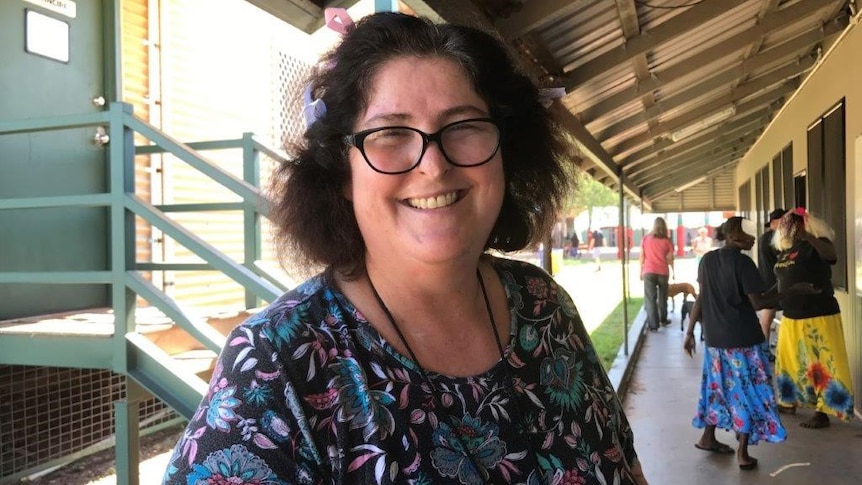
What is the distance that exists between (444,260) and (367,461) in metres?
0.39

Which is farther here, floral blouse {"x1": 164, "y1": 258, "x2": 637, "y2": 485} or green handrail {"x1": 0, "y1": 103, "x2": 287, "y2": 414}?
green handrail {"x1": 0, "y1": 103, "x2": 287, "y2": 414}

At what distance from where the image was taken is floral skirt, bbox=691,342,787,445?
15.3ft

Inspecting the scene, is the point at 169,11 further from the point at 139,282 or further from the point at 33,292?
the point at 139,282

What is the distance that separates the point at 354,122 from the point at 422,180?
0.56ft

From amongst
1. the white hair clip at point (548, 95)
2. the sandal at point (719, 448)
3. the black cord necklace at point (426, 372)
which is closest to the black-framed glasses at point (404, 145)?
the black cord necklace at point (426, 372)

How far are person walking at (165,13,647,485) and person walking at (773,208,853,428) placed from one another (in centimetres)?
444

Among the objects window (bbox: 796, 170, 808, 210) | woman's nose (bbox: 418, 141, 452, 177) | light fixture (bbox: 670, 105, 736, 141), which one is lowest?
woman's nose (bbox: 418, 141, 452, 177)

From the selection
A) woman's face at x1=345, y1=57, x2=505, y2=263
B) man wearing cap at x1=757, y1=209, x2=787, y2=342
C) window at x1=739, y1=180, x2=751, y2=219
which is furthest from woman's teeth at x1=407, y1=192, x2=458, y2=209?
window at x1=739, y1=180, x2=751, y2=219

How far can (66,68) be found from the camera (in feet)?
15.2

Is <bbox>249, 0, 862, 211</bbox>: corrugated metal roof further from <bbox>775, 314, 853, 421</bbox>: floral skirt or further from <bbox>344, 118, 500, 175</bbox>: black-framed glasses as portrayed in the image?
<bbox>775, 314, 853, 421</bbox>: floral skirt

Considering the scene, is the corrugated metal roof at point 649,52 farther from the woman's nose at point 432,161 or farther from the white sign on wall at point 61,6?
the white sign on wall at point 61,6

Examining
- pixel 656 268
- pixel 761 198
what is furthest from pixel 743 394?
pixel 761 198

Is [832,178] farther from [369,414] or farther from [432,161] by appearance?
[369,414]

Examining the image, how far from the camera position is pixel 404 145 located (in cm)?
121
